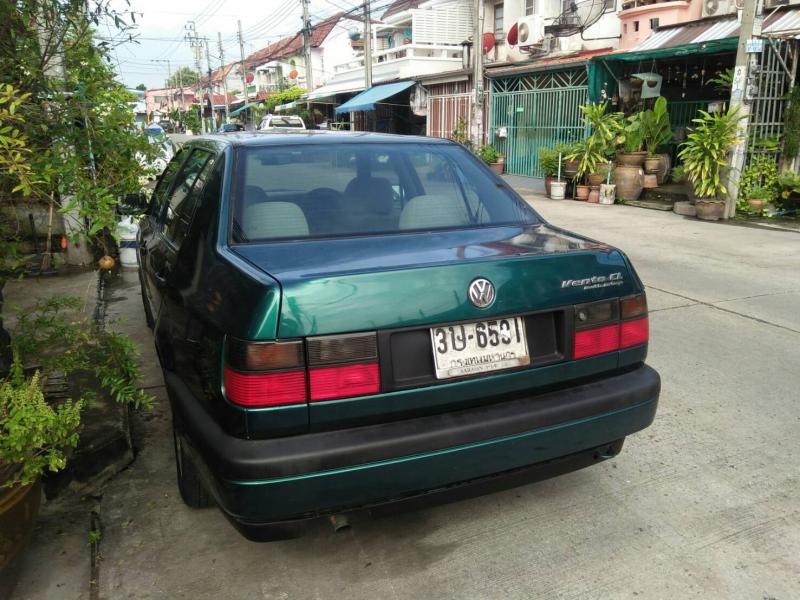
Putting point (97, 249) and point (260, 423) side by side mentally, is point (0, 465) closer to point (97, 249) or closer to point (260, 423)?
point (260, 423)

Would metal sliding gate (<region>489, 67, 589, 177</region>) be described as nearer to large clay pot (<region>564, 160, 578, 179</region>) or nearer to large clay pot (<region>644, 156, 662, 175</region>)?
large clay pot (<region>564, 160, 578, 179</region>)

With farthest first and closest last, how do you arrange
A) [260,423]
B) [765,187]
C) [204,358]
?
[765,187] → [204,358] → [260,423]

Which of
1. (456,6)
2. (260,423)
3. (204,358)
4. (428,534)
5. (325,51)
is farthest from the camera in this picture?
(325,51)

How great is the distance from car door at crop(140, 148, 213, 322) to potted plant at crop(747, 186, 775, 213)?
971 cm

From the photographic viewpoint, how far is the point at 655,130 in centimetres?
1208

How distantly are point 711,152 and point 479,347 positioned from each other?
9687mm

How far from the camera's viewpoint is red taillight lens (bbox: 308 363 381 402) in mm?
2049

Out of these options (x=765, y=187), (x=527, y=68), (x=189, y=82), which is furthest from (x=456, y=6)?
(x=189, y=82)

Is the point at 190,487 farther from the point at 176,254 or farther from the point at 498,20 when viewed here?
the point at 498,20

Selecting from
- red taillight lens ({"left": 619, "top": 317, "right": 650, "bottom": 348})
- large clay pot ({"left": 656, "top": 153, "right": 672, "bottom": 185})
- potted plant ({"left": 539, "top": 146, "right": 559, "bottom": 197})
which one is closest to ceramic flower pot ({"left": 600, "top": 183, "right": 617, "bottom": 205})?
large clay pot ({"left": 656, "top": 153, "right": 672, "bottom": 185})

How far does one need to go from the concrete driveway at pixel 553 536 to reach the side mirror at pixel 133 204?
3.75 feet

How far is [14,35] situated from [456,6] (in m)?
24.5

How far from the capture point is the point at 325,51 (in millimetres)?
46500

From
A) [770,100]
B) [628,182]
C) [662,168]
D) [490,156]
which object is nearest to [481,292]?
[770,100]
